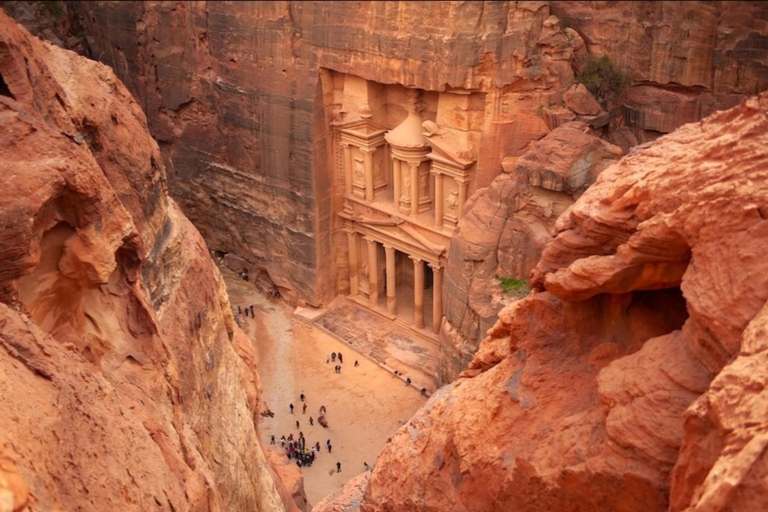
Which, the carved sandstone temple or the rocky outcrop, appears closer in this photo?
the rocky outcrop

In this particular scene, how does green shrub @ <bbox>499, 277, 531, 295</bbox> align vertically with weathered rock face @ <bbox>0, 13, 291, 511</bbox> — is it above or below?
below

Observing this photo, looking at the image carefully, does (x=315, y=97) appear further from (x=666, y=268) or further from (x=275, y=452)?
(x=666, y=268)

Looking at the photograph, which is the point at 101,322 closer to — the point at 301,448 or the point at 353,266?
the point at 301,448

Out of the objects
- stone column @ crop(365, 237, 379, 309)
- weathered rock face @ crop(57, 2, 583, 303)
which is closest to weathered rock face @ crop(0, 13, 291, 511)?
weathered rock face @ crop(57, 2, 583, 303)

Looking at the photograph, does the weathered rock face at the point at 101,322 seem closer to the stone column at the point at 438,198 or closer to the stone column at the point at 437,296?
the stone column at the point at 438,198

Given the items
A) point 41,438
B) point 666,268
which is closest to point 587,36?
point 666,268

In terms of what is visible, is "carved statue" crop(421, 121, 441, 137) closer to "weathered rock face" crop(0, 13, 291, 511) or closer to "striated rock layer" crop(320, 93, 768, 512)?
"weathered rock face" crop(0, 13, 291, 511)
